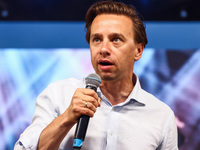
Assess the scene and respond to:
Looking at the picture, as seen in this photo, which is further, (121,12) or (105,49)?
(121,12)

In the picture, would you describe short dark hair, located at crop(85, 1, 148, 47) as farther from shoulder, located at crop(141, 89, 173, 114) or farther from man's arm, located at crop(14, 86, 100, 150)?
man's arm, located at crop(14, 86, 100, 150)

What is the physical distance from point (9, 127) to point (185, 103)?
1.97m

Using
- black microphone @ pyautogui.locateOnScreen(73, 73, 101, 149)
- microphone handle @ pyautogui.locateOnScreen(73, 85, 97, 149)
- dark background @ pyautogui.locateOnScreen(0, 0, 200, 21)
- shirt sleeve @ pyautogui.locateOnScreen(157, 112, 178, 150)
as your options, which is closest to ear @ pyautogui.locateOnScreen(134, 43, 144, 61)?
shirt sleeve @ pyautogui.locateOnScreen(157, 112, 178, 150)

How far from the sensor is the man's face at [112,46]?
5.10 ft

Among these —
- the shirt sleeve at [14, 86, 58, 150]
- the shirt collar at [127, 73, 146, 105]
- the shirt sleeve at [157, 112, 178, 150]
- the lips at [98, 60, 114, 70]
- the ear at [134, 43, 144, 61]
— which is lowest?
the shirt sleeve at [157, 112, 178, 150]

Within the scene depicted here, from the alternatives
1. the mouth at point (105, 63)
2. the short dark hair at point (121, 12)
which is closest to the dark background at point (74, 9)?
the short dark hair at point (121, 12)

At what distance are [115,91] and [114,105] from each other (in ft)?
0.44

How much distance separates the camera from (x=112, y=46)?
162cm

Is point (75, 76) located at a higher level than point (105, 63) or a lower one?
lower

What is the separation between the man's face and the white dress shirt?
177mm

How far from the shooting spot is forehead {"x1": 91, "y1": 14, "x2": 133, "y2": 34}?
1.66 meters

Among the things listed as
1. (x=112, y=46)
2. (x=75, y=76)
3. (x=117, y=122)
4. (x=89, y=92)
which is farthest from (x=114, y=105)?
(x=75, y=76)

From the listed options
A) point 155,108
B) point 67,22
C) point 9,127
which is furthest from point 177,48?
point 9,127

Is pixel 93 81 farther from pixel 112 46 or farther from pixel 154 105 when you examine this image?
pixel 154 105
